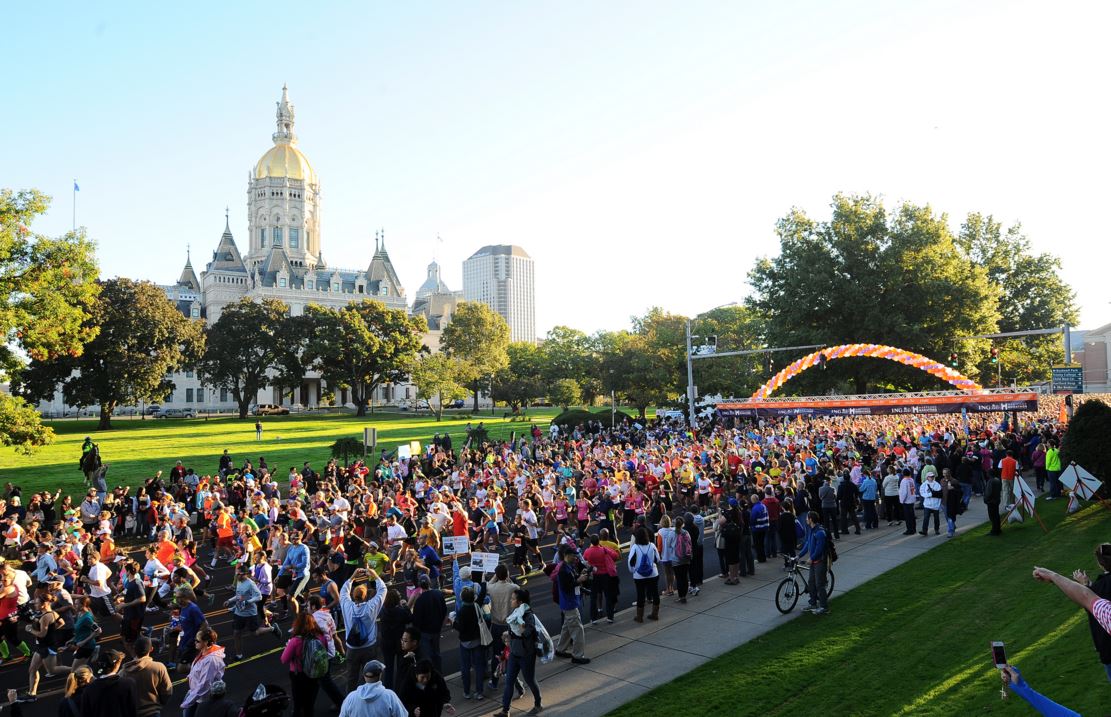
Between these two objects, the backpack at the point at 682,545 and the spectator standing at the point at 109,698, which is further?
the backpack at the point at 682,545

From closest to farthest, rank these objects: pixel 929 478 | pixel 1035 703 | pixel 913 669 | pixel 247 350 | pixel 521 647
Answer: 1. pixel 1035 703
2. pixel 521 647
3. pixel 913 669
4. pixel 929 478
5. pixel 247 350

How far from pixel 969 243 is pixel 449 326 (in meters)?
60.8

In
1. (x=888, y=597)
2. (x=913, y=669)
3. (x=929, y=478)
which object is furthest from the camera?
(x=929, y=478)

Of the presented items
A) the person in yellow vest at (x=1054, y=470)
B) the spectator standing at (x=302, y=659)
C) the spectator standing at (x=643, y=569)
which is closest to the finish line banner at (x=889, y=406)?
the person in yellow vest at (x=1054, y=470)

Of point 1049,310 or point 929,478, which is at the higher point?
point 1049,310

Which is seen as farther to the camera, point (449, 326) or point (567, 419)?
point (449, 326)

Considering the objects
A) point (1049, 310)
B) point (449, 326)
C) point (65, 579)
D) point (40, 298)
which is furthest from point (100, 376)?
point (1049, 310)

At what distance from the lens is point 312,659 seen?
809 centimetres

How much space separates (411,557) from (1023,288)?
63466mm

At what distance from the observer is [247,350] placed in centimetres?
7900

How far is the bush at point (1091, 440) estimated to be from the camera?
18.4 m

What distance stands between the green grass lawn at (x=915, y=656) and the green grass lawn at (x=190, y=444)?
Result: 1136 inches

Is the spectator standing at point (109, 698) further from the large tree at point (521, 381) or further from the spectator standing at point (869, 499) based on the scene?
the large tree at point (521, 381)

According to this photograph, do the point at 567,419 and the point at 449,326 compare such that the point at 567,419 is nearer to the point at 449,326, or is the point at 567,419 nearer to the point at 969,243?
the point at 969,243
